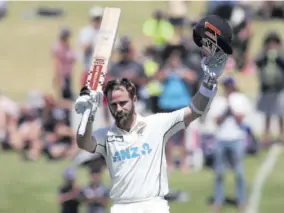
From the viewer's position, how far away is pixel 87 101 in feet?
19.4

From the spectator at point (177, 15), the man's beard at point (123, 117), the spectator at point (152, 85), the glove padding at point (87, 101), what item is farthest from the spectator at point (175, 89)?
the glove padding at point (87, 101)

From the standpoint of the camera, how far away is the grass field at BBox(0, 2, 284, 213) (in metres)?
12.0

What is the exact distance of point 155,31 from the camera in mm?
15414

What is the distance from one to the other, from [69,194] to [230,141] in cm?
209

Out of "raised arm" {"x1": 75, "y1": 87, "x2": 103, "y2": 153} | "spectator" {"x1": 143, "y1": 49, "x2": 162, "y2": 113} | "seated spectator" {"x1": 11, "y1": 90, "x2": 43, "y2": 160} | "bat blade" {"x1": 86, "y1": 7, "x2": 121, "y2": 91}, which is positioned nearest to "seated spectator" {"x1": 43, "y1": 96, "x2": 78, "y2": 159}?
"seated spectator" {"x1": 11, "y1": 90, "x2": 43, "y2": 160}

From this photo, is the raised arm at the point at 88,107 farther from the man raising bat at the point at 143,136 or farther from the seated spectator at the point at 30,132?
the seated spectator at the point at 30,132

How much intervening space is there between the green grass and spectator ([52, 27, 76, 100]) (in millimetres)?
2228

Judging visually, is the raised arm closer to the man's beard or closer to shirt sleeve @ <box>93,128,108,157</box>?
shirt sleeve @ <box>93,128,108,157</box>

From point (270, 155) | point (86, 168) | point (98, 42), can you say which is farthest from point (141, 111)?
point (98, 42)

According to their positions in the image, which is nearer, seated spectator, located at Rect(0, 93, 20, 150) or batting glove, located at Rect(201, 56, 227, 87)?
batting glove, located at Rect(201, 56, 227, 87)

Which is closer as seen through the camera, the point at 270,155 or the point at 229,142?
the point at 229,142

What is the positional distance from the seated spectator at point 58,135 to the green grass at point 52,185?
190 millimetres

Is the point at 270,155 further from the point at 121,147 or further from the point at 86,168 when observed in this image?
the point at 121,147

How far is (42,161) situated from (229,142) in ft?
11.3
